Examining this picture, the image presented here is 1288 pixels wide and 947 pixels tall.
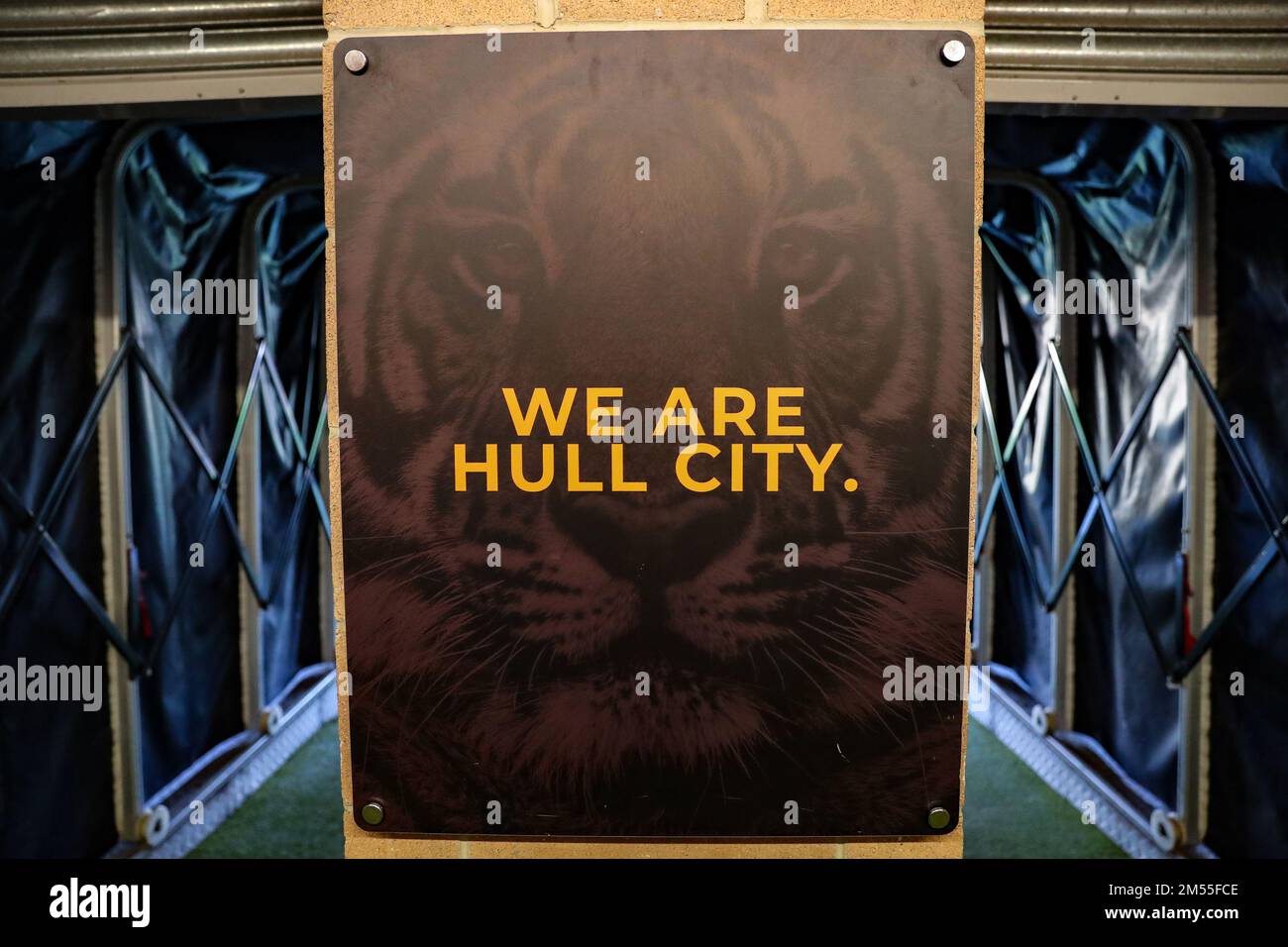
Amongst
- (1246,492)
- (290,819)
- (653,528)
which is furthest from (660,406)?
(290,819)

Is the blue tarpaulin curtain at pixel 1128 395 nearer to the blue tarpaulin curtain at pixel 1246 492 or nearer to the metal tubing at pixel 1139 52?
the blue tarpaulin curtain at pixel 1246 492

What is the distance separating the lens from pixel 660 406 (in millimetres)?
1015

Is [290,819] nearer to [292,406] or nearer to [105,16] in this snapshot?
[292,406]

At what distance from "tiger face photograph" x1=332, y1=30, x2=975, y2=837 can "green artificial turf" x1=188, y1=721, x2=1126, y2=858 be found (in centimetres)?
228

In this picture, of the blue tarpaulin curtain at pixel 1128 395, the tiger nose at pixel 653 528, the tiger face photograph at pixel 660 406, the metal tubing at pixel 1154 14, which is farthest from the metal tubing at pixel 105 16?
the blue tarpaulin curtain at pixel 1128 395

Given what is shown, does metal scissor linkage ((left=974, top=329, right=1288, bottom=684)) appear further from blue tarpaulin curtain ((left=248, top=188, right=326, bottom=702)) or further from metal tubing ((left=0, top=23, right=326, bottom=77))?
blue tarpaulin curtain ((left=248, top=188, right=326, bottom=702))

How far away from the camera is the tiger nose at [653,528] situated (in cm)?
102

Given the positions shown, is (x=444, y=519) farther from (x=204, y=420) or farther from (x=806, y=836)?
(x=204, y=420)

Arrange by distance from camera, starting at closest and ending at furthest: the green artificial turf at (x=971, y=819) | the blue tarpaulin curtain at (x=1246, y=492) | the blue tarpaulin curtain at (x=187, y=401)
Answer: the blue tarpaulin curtain at (x=1246, y=492) → the blue tarpaulin curtain at (x=187, y=401) → the green artificial turf at (x=971, y=819)

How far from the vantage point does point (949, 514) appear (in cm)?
103

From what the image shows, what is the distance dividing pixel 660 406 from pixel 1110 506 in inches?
106

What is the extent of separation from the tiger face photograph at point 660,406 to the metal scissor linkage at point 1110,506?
1108 mm

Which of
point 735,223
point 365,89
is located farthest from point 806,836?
point 365,89
